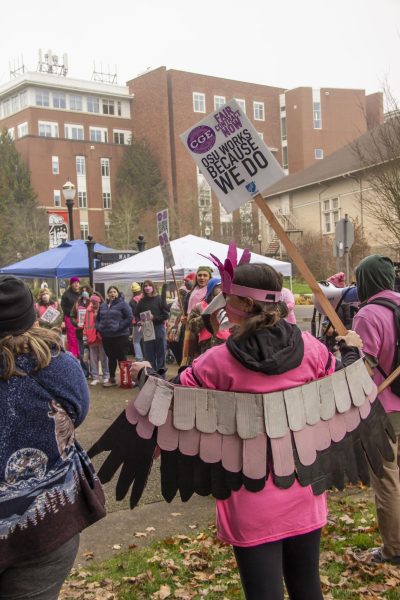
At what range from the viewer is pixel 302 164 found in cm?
7169

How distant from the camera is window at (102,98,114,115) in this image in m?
70.9

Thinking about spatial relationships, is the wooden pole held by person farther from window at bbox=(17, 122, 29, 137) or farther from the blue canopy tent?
window at bbox=(17, 122, 29, 137)

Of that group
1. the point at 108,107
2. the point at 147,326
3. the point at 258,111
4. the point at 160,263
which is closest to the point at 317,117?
the point at 258,111

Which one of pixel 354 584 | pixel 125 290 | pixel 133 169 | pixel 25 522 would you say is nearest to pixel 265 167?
pixel 25 522

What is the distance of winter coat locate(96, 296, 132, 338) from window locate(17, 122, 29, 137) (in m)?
59.1

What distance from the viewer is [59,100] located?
6881 centimetres

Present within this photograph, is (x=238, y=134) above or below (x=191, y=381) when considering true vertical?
above

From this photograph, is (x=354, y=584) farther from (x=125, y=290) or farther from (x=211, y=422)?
(x=125, y=290)

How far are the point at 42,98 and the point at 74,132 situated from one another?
16.0ft

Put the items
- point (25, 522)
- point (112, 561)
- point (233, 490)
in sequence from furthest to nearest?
1. point (112, 561)
2. point (233, 490)
3. point (25, 522)

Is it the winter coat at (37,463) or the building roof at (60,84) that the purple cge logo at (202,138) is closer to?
the winter coat at (37,463)

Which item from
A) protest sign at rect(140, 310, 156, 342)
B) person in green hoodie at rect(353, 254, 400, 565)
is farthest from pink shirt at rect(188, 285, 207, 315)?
person in green hoodie at rect(353, 254, 400, 565)

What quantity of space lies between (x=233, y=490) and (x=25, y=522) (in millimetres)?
775

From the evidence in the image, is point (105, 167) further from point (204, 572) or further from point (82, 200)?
point (204, 572)
